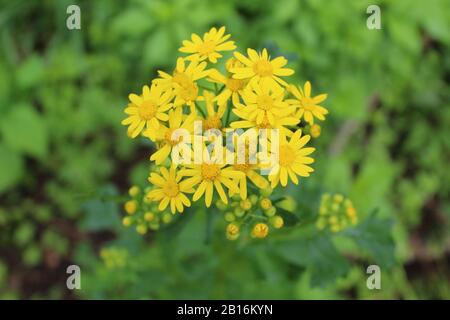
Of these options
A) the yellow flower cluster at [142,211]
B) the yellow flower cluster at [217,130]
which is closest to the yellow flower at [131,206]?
the yellow flower cluster at [142,211]

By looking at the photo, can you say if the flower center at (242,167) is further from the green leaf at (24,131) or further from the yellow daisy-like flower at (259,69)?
the green leaf at (24,131)

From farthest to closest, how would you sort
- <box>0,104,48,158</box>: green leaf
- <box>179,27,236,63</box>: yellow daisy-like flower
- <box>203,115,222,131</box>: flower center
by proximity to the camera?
<box>0,104,48,158</box>: green leaf → <box>179,27,236,63</box>: yellow daisy-like flower → <box>203,115,222,131</box>: flower center

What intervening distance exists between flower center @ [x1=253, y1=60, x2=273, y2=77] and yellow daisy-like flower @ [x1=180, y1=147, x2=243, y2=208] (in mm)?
347

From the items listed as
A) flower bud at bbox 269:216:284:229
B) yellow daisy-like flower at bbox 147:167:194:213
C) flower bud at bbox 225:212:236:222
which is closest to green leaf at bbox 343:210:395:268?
flower bud at bbox 269:216:284:229

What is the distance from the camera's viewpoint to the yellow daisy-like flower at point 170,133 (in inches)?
69.9

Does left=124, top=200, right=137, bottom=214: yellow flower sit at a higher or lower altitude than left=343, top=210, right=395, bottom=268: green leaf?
higher

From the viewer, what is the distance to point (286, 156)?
176 centimetres

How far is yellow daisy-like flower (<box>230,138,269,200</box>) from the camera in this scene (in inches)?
68.1

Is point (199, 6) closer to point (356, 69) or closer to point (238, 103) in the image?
point (356, 69)

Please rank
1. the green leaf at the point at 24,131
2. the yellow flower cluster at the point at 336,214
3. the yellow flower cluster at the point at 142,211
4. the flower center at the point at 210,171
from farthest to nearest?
the green leaf at the point at 24,131
the yellow flower cluster at the point at 336,214
the yellow flower cluster at the point at 142,211
the flower center at the point at 210,171

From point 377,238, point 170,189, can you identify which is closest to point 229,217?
point 170,189

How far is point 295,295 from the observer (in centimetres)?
298

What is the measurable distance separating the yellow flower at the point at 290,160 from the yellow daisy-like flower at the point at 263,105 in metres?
0.08

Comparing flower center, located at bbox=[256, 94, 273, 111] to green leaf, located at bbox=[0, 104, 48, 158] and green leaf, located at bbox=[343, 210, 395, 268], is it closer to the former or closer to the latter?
green leaf, located at bbox=[343, 210, 395, 268]
